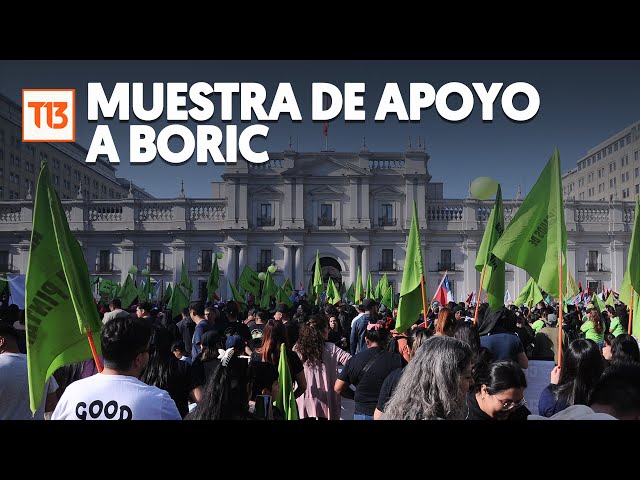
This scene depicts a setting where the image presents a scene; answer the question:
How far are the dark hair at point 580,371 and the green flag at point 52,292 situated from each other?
3164 millimetres

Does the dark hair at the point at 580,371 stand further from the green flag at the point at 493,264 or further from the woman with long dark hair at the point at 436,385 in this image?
the green flag at the point at 493,264

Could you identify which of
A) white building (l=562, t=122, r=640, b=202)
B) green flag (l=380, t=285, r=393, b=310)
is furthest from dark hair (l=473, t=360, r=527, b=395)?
white building (l=562, t=122, r=640, b=202)

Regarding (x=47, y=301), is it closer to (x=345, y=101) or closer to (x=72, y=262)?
(x=72, y=262)

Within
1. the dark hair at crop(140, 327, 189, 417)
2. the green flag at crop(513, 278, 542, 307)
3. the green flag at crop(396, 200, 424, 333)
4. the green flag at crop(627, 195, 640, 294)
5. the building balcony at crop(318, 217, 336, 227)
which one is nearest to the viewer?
→ the dark hair at crop(140, 327, 189, 417)

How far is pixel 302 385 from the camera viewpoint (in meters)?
5.50

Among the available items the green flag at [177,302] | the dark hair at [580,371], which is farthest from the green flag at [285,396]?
the green flag at [177,302]

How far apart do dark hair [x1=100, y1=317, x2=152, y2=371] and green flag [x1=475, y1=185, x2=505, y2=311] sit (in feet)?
14.7

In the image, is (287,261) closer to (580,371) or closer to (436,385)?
(580,371)

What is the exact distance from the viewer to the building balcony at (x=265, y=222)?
40656 mm

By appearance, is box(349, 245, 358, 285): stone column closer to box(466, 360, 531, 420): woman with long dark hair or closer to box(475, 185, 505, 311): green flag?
box(475, 185, 505, 311): green flag

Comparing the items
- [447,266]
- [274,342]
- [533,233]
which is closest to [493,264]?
[533,233]

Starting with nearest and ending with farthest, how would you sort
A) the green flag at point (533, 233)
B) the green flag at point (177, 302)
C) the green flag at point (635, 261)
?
the green flag at point (533, 233)
the green flag at point (635, 261)
the green flag at point (177, 302)

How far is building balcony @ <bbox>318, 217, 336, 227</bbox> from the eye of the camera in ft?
133

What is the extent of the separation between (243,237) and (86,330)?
36480 millimetres
